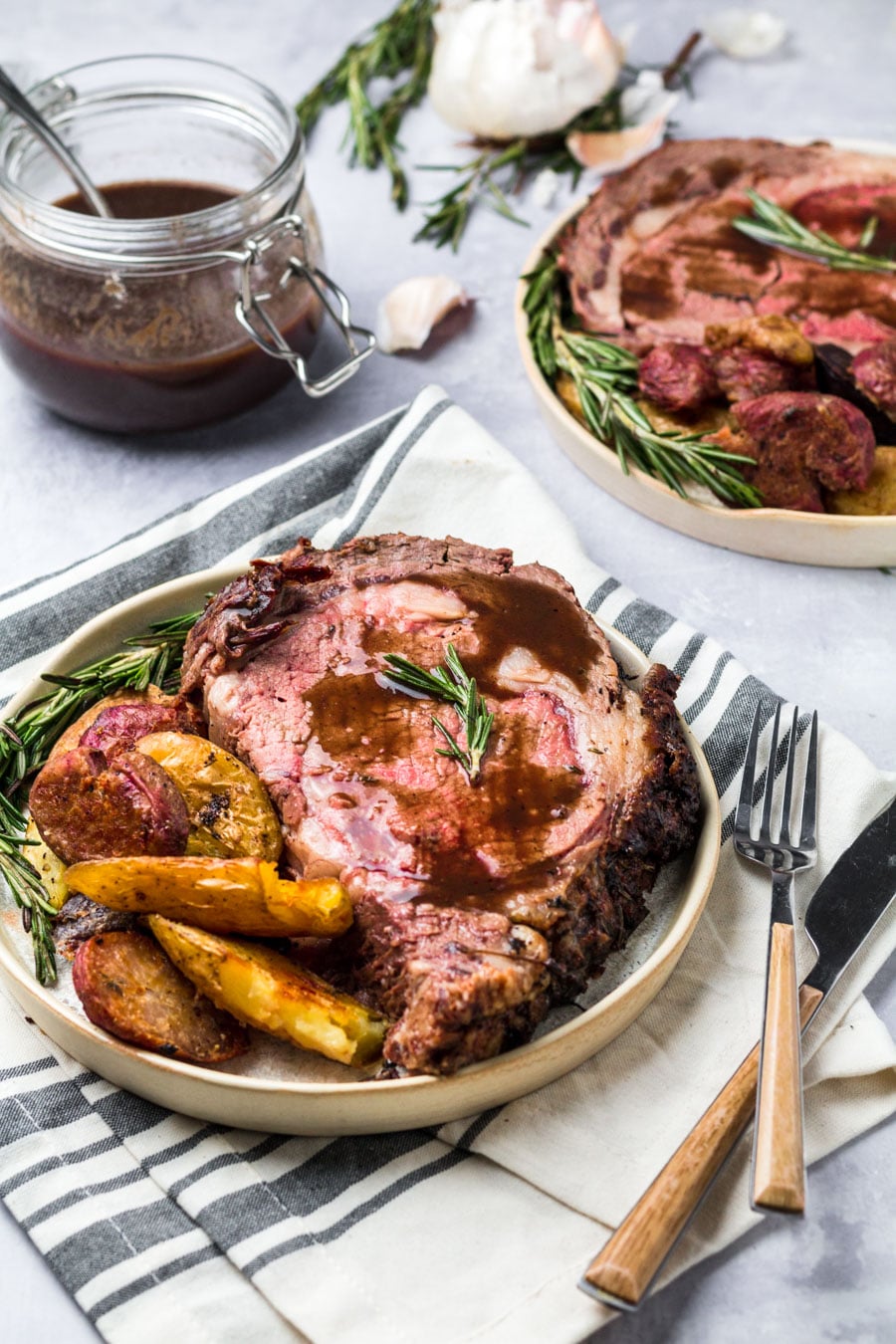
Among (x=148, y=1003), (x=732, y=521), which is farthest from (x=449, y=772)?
(x=732, y=521)

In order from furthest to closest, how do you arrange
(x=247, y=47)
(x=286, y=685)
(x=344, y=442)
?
(x=247, y=47)
(x=344, y=442)
(x=286, y=685)

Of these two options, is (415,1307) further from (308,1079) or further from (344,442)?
(344,442)

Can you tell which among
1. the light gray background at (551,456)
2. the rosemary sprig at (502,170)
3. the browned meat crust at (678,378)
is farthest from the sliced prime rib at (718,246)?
the rosemary sprig at (502,170)

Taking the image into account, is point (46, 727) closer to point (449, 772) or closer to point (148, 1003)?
point (148, 1003)

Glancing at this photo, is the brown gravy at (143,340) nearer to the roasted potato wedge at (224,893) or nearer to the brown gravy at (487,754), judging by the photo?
the brown gravy at (487,754)

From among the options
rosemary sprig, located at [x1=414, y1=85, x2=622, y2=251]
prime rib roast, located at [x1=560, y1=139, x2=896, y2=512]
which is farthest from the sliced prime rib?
rosemary sprig, located at [x1=414, y1=85, x2=622, y2=251]

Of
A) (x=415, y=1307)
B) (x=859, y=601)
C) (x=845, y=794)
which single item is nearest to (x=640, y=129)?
(x=859, y=601)
